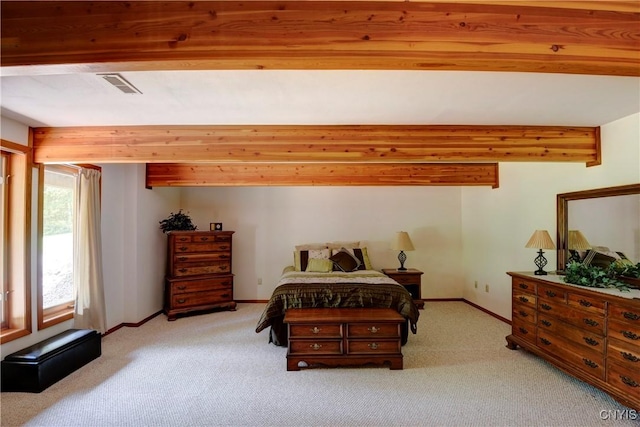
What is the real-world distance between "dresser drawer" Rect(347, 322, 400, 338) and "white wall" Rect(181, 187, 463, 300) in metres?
2.82

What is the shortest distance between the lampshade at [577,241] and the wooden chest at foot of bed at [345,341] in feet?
6.67

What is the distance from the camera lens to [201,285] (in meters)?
5.08

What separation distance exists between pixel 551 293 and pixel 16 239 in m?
5.05

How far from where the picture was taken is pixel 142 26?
143 cm

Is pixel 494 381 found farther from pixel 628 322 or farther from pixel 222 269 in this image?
pixel 222 269

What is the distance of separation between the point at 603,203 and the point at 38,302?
560 cm

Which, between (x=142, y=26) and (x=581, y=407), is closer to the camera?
(x=142, y=26)

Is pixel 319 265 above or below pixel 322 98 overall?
below

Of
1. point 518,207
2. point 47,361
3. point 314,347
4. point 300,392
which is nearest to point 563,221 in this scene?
point 518,207

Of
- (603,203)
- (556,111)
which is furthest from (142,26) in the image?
(603,203)

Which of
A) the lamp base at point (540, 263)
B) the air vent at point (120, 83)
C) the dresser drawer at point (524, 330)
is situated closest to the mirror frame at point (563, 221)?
the lamp base at point (540, 263)

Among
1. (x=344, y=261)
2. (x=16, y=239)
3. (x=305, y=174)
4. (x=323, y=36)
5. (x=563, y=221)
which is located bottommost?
(x=344, y=261)

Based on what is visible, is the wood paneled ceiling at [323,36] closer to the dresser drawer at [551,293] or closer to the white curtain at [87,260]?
the dresser drawer at [551,293]

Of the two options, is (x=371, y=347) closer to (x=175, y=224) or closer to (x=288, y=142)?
(x=288, y=142)
